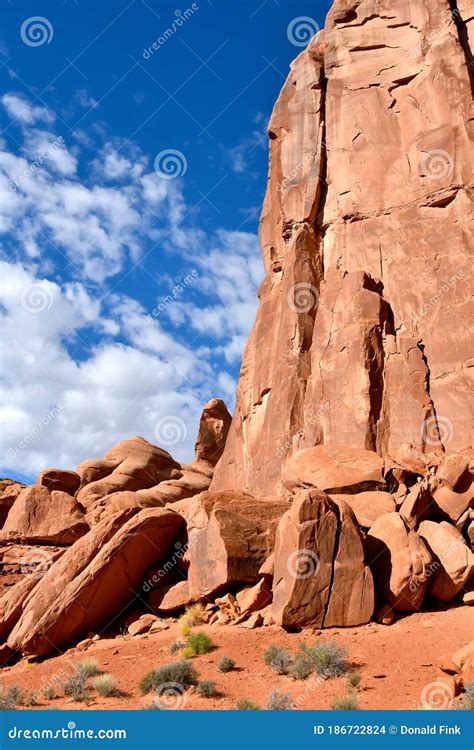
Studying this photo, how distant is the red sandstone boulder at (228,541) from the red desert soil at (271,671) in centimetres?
151

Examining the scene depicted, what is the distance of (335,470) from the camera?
21906 millimetres

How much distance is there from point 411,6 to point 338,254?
13493mm

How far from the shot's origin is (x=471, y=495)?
65.7 ft

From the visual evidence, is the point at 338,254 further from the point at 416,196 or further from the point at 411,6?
the point at 411,6

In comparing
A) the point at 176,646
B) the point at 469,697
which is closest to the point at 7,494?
the point at 176,646

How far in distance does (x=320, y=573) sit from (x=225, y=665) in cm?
328

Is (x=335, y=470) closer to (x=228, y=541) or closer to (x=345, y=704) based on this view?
(x=228, y=541)

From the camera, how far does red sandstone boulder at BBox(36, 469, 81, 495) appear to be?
38375mm

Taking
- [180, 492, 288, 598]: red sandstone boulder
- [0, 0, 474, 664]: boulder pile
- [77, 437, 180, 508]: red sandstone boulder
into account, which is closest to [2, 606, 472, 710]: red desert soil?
[0, 0, 474, 664]: boulder pile

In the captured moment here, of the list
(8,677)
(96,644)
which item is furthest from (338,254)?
(8,677)

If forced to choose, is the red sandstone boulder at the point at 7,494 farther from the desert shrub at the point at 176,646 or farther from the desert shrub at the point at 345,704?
the desert shrub at the point at 345,704

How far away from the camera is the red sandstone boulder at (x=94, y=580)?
2000cm

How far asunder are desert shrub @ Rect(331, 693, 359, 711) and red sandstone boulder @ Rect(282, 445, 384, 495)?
29.7 ft

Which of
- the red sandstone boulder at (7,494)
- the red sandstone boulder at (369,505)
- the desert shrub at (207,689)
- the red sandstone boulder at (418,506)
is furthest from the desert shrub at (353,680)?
the red sandstone boulder at (7,494)
